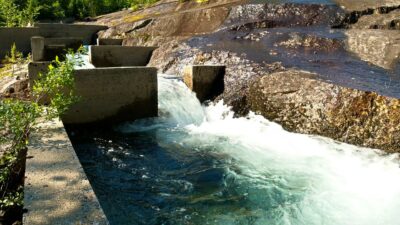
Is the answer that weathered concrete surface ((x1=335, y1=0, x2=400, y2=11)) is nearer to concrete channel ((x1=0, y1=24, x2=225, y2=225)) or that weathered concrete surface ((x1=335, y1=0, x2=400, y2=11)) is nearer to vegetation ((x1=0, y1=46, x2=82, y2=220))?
concrete channel ((x1=0, y1=24, x2=225, y2=225))

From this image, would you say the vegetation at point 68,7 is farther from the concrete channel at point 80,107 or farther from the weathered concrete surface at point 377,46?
the weathered concrete surface at point 377,46

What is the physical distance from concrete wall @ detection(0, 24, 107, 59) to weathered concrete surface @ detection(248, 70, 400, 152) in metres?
13.3

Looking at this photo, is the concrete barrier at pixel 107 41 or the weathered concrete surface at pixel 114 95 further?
the concrete barrier at pixel 107 41

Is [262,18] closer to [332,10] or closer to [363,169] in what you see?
[332,10]

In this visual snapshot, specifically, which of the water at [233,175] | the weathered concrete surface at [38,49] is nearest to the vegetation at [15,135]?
the water at [233,175]

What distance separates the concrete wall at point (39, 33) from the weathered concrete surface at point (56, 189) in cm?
1478

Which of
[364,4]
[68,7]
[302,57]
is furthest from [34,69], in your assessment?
[68,7]

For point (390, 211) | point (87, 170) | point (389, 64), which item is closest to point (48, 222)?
point (87, 170)

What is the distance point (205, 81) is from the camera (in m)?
11.4

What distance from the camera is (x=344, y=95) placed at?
330 inches

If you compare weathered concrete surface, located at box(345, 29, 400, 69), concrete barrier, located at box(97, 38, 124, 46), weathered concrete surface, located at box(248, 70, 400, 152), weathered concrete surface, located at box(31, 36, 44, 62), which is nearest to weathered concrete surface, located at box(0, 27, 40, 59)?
concrete barrier, located at box(97, 38, 124, 46)

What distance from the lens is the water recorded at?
5621mm

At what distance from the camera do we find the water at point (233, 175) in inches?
221

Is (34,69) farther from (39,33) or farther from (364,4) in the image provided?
(364,4)
